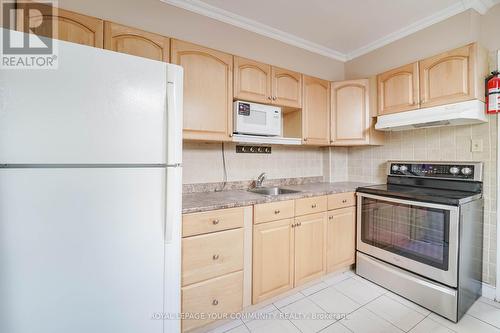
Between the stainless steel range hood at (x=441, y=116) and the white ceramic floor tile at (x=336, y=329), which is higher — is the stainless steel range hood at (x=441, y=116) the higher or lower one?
the higher one

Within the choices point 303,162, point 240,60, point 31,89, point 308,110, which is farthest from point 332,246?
point 31,89

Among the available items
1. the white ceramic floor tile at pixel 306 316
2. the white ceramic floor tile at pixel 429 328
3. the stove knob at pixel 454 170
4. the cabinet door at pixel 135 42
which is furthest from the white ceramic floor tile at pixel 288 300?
the cabinet door at pixel 135 42

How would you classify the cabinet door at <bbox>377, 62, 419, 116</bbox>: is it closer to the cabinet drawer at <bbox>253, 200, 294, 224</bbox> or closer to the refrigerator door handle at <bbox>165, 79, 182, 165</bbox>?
the cabinet drawer at <bbox>253, 200, 294, 224</bbox>

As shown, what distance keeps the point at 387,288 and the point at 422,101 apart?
5.47ft

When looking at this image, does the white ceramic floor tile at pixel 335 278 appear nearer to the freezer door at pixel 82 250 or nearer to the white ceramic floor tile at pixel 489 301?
the white ceramic floor tile at pixel 489 301

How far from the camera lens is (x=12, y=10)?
1222 millimetres

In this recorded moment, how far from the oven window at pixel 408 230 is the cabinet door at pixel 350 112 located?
691 millimetres

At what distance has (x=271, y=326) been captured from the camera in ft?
5.25

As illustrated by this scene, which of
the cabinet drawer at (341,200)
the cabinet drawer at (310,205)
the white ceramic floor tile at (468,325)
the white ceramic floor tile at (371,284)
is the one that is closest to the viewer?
the white ceramic floor tile at (468,325)

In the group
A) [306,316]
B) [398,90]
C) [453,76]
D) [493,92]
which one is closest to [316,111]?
[398,90]

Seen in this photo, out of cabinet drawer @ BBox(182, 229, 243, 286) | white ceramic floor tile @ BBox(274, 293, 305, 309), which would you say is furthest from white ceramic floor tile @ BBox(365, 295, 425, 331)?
cabinet drawer @ BBox(182, 229, 243, 286)

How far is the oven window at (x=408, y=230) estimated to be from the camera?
167 centimetres

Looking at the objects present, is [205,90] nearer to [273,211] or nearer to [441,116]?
[273,211]

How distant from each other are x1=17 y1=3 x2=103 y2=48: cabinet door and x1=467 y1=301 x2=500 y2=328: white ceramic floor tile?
10.5 ft
